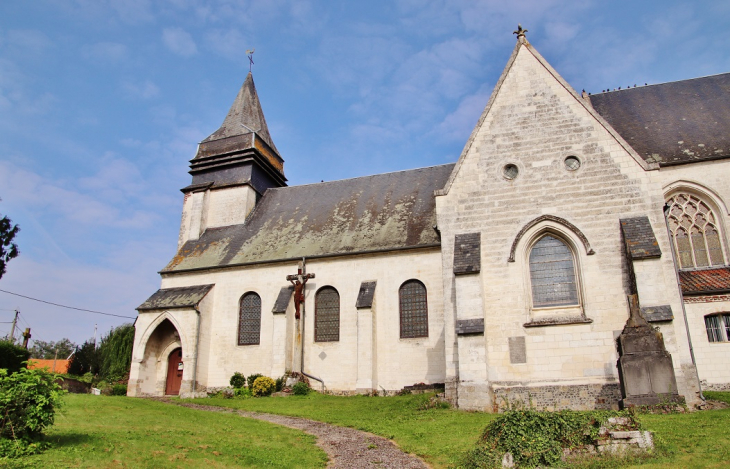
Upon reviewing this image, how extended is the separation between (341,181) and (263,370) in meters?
11.2

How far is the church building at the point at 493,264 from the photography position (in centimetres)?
1542

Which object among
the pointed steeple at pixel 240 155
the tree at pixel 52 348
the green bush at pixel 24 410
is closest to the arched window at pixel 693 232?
the pointed steeple at pixel 240 155

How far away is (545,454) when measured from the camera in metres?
8.30

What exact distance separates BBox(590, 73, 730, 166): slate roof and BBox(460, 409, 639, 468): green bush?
14681mm

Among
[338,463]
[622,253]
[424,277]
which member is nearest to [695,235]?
[622,253]

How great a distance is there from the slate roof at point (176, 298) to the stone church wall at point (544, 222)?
41.6ft

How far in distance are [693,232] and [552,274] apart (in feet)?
26.3

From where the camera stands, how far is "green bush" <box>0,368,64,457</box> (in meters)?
8.14

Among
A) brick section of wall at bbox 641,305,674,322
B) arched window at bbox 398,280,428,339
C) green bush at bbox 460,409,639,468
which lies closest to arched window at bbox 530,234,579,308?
brick section of wall at bbox 641,305,674,322

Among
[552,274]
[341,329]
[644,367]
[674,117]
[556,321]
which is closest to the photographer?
[644,367]

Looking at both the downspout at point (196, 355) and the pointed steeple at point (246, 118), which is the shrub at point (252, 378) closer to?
the downspout at point (196, 355)

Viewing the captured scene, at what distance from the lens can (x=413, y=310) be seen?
22.0 metres

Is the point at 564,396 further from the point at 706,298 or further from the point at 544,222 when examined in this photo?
the point at 706,298

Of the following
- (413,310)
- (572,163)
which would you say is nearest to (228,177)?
(413,310)
